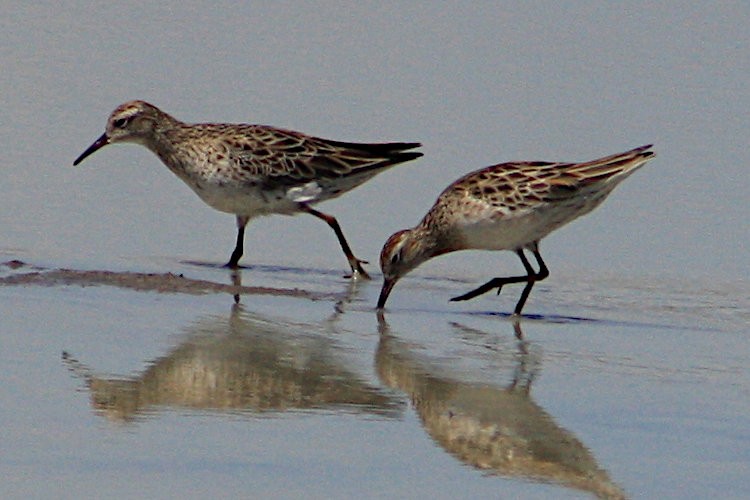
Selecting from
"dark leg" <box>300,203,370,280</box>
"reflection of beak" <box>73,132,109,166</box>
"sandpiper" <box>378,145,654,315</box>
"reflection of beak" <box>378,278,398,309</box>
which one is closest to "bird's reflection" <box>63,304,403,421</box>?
"reflection of beak" <box>378,278,398,309</box>

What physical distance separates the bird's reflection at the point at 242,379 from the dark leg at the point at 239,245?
2.76 metres

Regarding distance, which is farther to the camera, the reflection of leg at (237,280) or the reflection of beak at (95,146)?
the reflection of beak at (95,146)

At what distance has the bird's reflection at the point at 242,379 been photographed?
734 centimetres

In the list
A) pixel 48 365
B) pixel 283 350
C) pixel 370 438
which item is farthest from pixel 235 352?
pixel 370 438

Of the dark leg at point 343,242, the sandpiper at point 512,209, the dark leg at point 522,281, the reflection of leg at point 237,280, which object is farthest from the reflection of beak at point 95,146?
the dark leg at point 522,281

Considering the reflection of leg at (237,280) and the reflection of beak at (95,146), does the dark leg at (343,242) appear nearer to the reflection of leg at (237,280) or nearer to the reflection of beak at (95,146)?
the reflection of leg at (237,280)

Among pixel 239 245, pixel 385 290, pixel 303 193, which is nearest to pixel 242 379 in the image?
pixel 385 290

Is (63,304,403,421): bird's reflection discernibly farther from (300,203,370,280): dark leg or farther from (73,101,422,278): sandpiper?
(73,101,422,278): sandpiper

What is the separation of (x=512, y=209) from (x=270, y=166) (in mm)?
2603

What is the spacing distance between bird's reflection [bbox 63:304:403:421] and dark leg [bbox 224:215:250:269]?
2.76 m

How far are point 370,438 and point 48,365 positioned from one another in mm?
1852

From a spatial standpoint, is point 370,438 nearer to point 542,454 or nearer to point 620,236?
point 542,454

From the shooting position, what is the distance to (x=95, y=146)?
1325 cm

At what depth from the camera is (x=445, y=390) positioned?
26.0 feet
